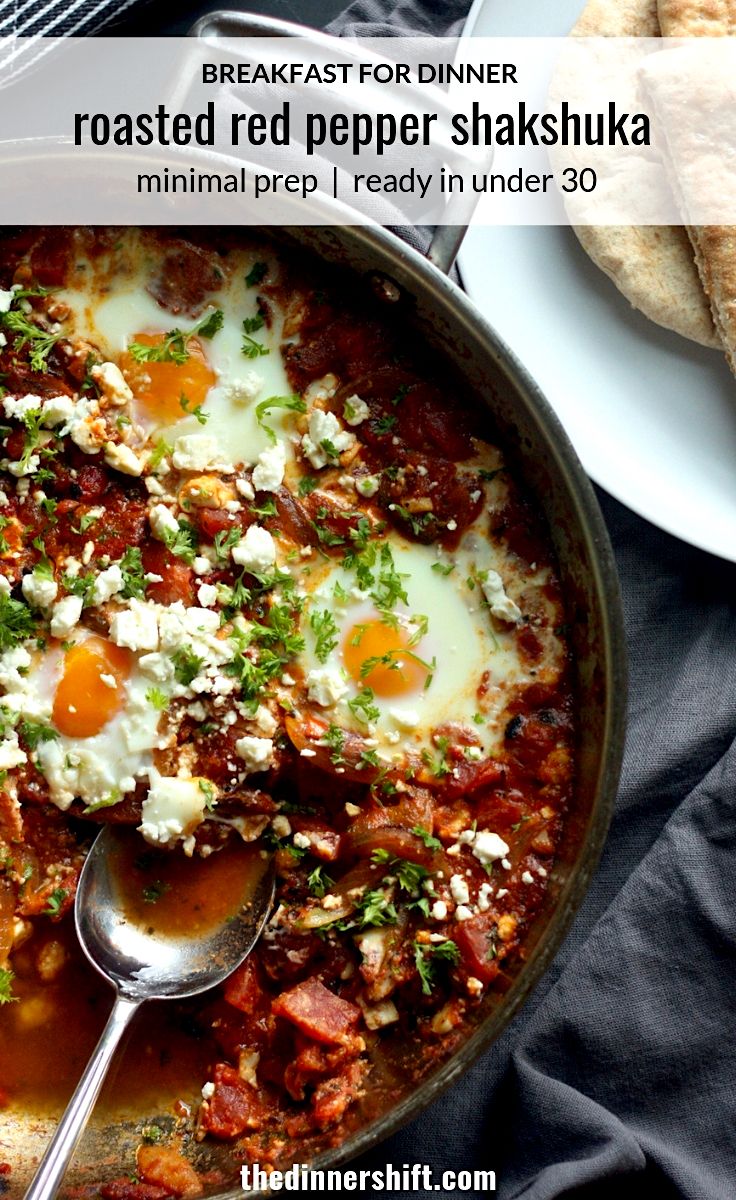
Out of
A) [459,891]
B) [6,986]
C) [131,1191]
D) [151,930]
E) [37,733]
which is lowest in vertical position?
[131,1191]

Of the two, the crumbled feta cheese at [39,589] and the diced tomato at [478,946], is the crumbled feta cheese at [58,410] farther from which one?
the diced tomato at [478,946]

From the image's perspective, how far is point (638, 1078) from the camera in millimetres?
3805

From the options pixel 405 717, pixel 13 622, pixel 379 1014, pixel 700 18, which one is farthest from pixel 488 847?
pixel 700 18

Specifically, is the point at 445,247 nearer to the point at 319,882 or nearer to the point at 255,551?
the point at 255,551

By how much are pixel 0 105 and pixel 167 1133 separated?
11.9 ft

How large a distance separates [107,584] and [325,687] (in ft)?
2.40

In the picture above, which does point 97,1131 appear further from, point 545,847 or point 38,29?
point 38,29

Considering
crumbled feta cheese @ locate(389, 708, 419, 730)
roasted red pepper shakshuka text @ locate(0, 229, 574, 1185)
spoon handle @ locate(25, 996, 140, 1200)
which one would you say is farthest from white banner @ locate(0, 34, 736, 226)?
spoon handle @ locate(25, 996, 140, 1200)

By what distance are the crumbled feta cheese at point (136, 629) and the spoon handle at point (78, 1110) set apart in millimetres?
1120

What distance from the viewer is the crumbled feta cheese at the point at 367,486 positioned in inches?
142

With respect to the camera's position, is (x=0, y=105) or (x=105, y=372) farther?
(x=0, y=105)

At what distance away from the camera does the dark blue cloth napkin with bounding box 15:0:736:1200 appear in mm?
3703

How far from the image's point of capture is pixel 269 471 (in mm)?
3525

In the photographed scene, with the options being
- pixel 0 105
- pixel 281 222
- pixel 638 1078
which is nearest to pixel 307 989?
pixel 638 1078
